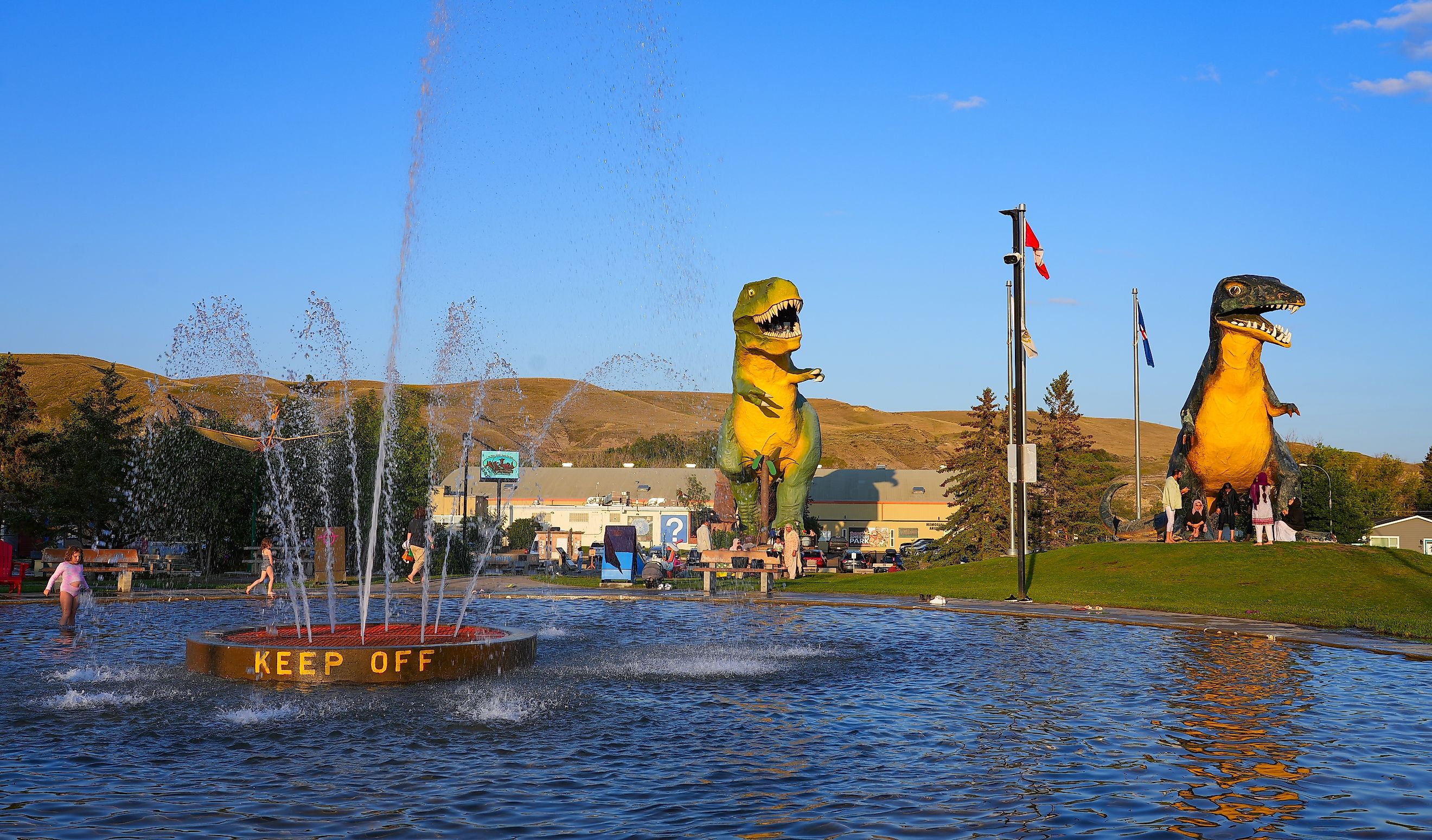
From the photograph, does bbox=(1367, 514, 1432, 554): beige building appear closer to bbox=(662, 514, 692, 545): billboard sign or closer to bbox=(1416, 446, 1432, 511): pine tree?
bbox=(1416, 446, 1432, 511): pine tree

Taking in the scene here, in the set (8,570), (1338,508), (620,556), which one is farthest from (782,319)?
(1338,508)

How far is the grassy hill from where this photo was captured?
2259 centimetres

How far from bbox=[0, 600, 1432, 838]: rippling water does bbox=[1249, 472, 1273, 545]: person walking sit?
1504 cm

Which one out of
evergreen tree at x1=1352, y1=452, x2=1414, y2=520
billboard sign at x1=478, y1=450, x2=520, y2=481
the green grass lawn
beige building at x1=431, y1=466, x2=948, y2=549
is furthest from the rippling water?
evergreen tree at x1=1352, y1=452, x2=1414, y2=520

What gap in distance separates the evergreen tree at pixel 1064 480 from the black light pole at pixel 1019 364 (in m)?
24.1

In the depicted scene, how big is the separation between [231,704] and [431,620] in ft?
30.9

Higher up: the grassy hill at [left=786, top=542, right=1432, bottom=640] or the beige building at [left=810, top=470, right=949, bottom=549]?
the beige building at [left=810, top=470, right=949, bottom=549]

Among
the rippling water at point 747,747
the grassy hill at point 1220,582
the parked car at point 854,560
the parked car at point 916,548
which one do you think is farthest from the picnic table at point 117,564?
the parked car at point 916,548

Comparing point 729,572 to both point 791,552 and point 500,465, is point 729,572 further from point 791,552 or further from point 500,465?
point 500,465

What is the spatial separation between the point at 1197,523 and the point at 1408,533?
174 ft

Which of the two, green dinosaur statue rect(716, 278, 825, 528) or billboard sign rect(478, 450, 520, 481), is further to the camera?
billboard sign rect(478, 450, 520, 481)

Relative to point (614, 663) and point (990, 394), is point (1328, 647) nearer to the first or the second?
point (614, 663)

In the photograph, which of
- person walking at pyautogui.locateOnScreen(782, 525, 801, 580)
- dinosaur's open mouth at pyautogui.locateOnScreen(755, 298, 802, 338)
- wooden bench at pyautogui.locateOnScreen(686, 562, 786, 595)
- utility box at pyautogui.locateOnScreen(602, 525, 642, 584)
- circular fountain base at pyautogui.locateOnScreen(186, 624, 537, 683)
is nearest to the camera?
circular fountain base at pyautogui.locateOnScreen(186, 624, 537, 683)

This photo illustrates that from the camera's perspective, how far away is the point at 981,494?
1898 inches
